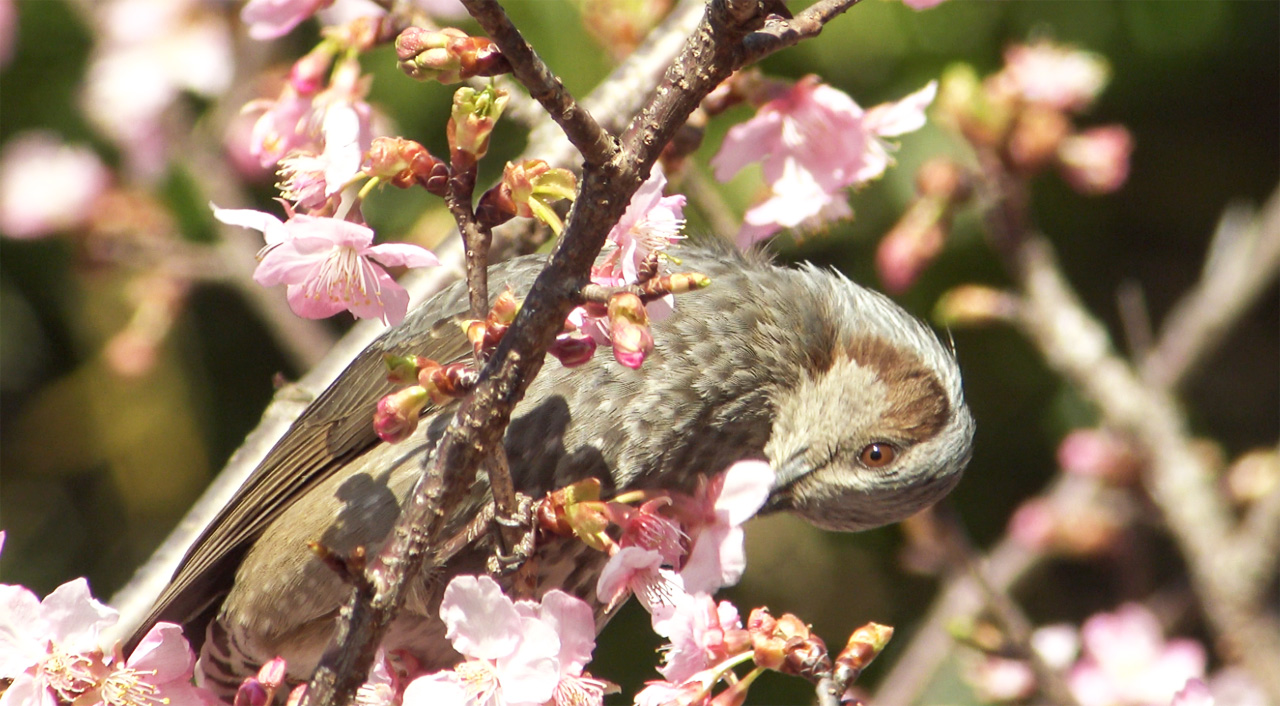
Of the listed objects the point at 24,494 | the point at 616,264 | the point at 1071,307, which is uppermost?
the point at 616,264

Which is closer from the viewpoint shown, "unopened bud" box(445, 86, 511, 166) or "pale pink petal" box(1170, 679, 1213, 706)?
"unopened bud" box(445, 86, 511, 166)

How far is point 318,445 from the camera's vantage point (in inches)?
89.3

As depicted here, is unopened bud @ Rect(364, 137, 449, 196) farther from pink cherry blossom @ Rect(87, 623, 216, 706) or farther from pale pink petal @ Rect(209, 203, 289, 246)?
pink cherry blossom @ Rect(87, 623, 216, 706)

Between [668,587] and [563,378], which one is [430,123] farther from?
[668,587]

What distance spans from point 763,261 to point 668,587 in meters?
0.98

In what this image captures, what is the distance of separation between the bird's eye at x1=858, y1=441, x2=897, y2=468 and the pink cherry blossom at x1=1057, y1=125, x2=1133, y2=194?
102 cm

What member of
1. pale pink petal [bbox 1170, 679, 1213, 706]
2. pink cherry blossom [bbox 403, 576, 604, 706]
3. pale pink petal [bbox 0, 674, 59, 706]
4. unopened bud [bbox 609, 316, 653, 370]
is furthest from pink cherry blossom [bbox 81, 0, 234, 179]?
pale pink petal [bbox 1170, 679, 1213, 706]

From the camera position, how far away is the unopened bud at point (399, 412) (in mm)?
1327

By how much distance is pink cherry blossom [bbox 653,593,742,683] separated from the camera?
1.56 m

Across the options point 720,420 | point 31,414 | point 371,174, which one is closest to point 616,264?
point 371,174

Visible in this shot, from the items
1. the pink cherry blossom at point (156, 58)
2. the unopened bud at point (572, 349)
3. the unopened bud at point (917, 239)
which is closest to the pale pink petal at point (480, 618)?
the unopened bud at point (572, 349)

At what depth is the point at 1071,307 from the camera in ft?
9.33

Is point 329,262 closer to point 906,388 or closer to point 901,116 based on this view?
point 901,116

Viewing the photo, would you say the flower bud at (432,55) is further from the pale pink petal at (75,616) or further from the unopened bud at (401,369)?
the pale pink petal at (75,616)
